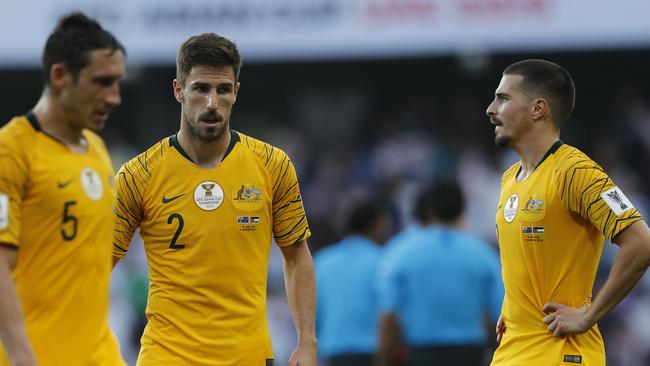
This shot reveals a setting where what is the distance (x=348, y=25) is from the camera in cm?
1645

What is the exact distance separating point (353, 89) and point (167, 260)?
45.1 ft

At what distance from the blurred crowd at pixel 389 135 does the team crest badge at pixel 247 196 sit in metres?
9.63

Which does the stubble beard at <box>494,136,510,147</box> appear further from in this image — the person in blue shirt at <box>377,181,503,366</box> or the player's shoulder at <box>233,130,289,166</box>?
the person in blue shirt at <box>377,181,503,366</box>

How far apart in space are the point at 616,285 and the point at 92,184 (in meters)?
2.54

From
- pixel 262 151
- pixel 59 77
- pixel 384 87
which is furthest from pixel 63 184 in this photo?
pixel 384 87

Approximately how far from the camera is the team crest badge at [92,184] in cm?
524

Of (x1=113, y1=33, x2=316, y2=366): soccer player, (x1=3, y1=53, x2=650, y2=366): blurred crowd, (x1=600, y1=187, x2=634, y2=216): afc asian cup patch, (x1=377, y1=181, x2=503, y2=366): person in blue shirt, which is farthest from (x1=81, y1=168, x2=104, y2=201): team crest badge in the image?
(x1=3, y1=53, x2=650, y2=366): blurred crowd

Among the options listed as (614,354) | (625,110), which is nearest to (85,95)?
(614,354)

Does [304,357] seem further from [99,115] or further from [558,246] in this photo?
[99,115]

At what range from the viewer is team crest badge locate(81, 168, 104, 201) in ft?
17.2

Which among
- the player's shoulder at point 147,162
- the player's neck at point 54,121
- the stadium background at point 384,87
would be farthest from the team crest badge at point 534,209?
the stadium background at point 384,87

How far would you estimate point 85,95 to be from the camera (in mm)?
5156

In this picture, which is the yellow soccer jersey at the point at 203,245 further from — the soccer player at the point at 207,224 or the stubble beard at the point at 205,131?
the stubble beard at the point at 205,131

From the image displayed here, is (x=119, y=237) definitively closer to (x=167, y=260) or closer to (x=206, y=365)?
(x=167, y=260)
